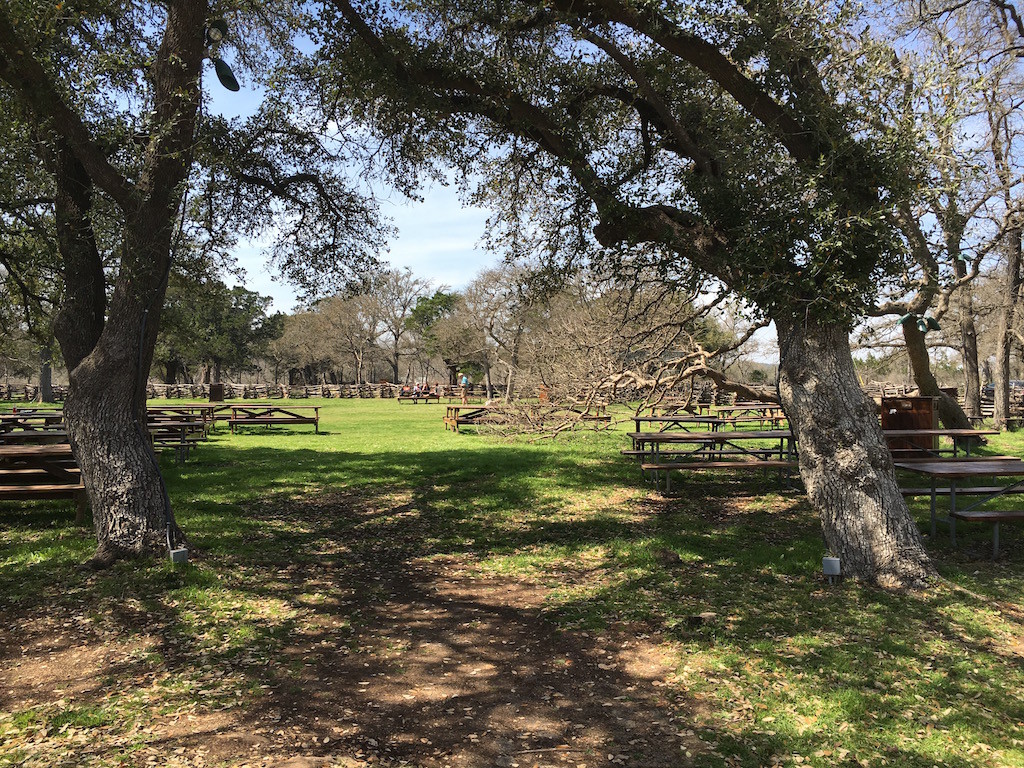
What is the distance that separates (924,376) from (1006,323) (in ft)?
33.5

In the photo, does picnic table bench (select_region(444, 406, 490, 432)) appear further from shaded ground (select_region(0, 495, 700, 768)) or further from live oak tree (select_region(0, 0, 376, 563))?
shaded ground (select_region(0, 495, 700, 768))

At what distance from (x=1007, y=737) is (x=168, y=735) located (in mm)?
3928

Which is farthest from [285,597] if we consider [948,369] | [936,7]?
[948,369]

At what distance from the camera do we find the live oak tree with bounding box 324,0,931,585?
5.29 m

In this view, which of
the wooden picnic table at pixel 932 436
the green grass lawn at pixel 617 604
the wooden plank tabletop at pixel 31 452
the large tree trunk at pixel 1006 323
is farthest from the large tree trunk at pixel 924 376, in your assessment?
the wooden plank tabletop at pixel 31 452

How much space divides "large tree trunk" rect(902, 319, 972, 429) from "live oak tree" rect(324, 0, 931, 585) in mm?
5369

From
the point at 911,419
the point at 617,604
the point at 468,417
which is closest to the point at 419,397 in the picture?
the point at 468,417

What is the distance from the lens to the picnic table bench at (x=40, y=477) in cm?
698

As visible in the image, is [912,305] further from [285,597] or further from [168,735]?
[168,735]

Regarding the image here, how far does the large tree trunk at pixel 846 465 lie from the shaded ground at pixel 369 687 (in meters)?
2.11

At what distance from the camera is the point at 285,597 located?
5398 mm

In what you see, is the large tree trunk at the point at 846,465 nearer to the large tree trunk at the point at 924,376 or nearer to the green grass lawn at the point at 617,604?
the green grass lawn at the point at 617,604

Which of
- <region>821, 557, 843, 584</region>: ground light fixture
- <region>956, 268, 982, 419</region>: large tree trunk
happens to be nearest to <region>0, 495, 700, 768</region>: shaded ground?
<region>821, 557, 843, 584</region>: ground light fixture

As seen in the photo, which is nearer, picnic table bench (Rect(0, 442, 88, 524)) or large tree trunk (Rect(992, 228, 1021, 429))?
picnic table bench (Rect(0, 442, 88, 524))
